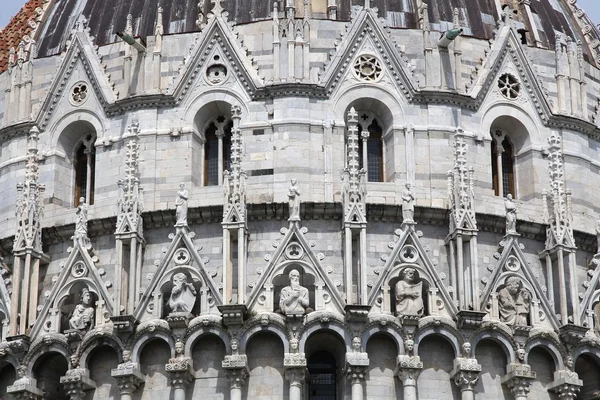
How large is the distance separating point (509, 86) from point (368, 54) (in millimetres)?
3429

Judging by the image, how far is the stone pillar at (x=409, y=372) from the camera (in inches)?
1451

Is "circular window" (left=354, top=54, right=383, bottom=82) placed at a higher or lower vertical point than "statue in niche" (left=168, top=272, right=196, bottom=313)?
higher

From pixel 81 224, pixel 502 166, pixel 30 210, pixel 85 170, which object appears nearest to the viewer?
pixel 81 224

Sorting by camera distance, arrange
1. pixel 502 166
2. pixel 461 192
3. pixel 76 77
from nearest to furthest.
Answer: pixel 461 192
pixel 502 166
pixel 76 77

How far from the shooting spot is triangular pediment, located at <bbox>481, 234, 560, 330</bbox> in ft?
125

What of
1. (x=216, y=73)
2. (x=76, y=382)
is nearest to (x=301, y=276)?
(x=76, y=382)

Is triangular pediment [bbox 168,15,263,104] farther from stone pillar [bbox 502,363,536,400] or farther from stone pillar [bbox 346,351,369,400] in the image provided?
stone pillar [bbox 502,363,536,400]

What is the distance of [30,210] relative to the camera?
1550 inches

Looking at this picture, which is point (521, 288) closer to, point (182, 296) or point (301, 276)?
point (301, 276)

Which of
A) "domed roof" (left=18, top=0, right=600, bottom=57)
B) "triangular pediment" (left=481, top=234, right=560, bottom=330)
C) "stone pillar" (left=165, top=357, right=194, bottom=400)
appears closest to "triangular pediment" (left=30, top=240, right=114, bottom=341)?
"stone pillar" (left=165, top=357, right=194, bottom=400)

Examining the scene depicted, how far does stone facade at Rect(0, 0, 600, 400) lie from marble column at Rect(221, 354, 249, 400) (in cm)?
5

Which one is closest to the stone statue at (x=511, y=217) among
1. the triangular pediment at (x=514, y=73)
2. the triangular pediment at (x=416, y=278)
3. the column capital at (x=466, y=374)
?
the triangular pediment at (x=416, y=278)

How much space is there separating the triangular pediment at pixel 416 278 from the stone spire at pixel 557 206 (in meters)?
2.94

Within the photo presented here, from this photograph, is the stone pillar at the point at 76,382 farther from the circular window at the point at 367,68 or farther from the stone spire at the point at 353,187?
the circular window at the point at 367,68
